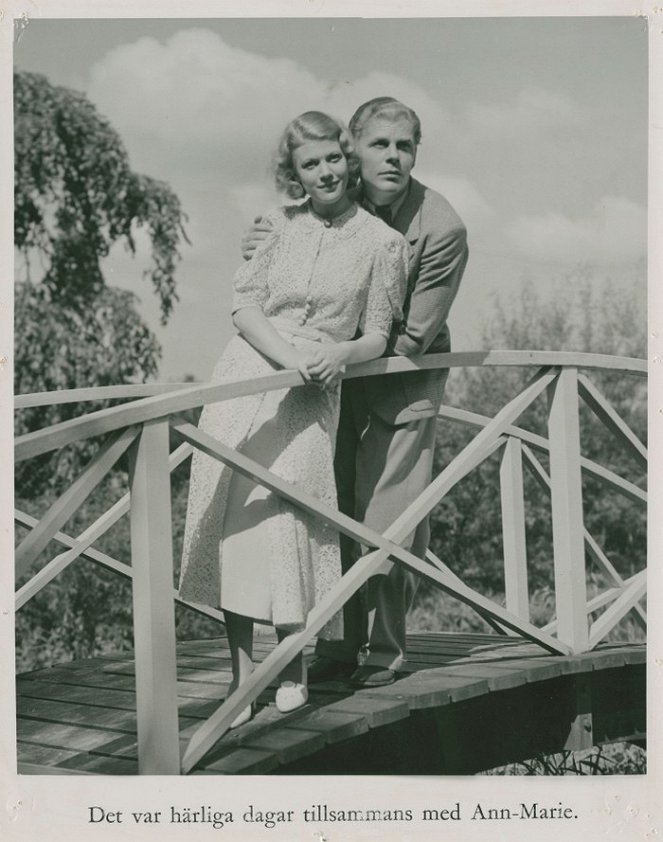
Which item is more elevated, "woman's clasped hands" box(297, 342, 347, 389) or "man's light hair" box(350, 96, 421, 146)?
"man's light hair" box(350, 96, 421, 146)

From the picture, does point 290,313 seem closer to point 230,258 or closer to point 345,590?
point 345,590

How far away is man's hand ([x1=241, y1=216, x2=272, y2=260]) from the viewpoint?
3.17 meters

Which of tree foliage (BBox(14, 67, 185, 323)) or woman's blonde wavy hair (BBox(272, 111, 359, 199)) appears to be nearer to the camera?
woman's blonde wavy hair (BBox(272, 111, 359, 199))

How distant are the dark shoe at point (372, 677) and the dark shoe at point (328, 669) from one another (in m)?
0.04

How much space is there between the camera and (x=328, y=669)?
344cm

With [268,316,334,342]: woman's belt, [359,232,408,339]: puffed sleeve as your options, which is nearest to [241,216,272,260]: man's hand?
[268,316,334,342]: woman's belt

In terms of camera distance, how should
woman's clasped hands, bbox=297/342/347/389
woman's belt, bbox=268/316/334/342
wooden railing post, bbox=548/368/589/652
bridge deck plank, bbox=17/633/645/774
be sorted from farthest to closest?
wooden railing post, bbox=548/368/589/652, woman's belt, bbox=268/316/334/342, woman's clasped hands, bbox=297/342/347/389, bridge deck plank, bbox=17/633/645/774

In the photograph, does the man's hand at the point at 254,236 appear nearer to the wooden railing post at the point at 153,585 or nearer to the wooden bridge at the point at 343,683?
the wooden bridge at the point at 343,683

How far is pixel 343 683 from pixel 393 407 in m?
0.82

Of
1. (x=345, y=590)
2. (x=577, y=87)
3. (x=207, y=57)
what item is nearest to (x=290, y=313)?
(x=345, y=590)

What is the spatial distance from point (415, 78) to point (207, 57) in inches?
78.1

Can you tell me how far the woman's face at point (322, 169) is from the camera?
3.02m

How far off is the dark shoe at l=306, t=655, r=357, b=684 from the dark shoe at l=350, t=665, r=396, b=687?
42mm

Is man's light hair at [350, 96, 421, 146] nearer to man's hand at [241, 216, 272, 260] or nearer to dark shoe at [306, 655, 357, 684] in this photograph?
man's hand at [241, 216, 272, 260]
